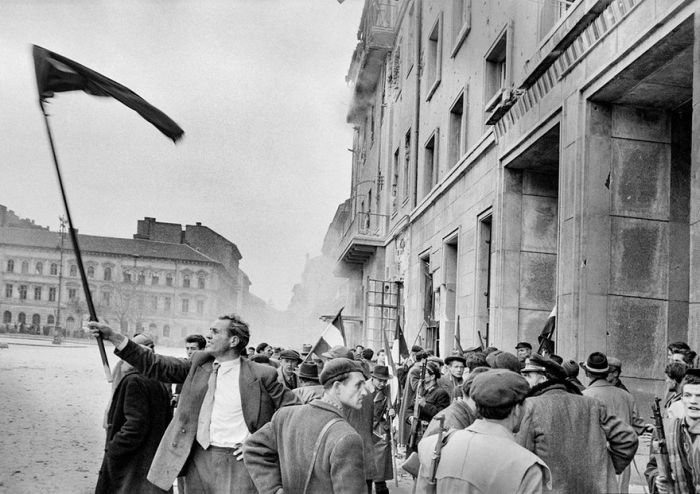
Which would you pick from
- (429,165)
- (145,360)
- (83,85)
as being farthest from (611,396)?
(429,165)

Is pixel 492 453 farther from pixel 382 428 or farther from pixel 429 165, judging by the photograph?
pixel 429 165

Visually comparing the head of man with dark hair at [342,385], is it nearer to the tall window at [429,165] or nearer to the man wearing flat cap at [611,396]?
the man wearing flat cap at [611,396]

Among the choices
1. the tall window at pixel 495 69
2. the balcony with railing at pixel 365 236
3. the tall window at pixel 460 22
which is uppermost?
the tall window at pixel 460 22

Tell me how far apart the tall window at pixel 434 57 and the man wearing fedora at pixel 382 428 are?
36.8 ft

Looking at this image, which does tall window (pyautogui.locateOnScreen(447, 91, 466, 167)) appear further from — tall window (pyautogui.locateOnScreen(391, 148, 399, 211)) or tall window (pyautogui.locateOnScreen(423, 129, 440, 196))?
tall window (pyautogui.locateOnScreen(391, 148, 399, 211))

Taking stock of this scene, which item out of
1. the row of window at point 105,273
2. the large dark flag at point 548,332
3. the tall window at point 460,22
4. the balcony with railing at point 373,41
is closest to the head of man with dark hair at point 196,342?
the large dark flag at point 548,332

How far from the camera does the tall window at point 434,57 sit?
60.8ft

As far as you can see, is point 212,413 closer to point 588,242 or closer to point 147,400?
point 147,400

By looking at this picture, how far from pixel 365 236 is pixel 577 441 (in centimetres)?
2181

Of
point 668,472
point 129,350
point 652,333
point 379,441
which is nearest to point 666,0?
point 652,333

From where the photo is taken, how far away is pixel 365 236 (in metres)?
26.1

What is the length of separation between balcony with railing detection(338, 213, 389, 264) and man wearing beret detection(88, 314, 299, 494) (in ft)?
66.9

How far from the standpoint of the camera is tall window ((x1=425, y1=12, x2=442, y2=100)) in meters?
18.5

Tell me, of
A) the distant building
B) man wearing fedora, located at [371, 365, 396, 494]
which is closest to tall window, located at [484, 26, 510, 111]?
man wearing fedora, located at [371, 365, 396, 494]
